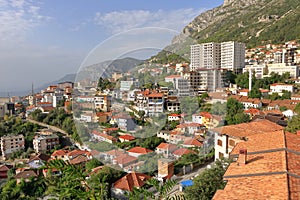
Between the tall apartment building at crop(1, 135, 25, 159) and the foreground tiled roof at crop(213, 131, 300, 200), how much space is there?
10960 millimetres

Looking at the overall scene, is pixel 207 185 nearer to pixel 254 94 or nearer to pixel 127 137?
pixel 127 137

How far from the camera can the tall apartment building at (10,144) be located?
10.3m

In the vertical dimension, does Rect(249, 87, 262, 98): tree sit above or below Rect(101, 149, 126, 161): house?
above

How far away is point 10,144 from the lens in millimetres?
10359

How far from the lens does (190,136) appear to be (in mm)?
1751

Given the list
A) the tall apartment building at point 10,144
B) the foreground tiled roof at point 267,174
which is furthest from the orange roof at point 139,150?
the tall apartment building at point 10,144

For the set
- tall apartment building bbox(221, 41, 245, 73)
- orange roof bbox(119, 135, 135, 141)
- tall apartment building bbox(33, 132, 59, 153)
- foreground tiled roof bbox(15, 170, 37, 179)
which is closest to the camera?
orange roof bbox(119, 135, 135, 141)

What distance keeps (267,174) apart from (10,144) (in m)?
11.4

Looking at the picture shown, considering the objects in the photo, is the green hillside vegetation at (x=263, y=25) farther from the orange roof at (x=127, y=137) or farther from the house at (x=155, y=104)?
the orange roof at (x=127, y=137)

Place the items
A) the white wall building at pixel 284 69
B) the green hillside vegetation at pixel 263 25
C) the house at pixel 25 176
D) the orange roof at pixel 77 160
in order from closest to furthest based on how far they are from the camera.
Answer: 1. the orange roof at pixel 77 160
2. the house at pixel 25 176
3. the white wall building at pixel 284 69
4. the green hillside vegetation at pixel 263 25

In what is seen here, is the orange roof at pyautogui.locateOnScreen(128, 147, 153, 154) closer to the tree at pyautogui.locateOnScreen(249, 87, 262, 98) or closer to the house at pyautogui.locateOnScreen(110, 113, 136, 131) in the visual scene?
the house at pyautogui.locateOnScreen(110, 113, 136, 131)

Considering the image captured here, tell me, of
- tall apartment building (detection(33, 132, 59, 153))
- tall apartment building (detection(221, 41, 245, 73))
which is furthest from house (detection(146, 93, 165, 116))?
tall apartment building (detection(221, 41, 245, 73))

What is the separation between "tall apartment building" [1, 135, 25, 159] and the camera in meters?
10.3

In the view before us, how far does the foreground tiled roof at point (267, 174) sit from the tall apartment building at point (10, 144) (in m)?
11.0
